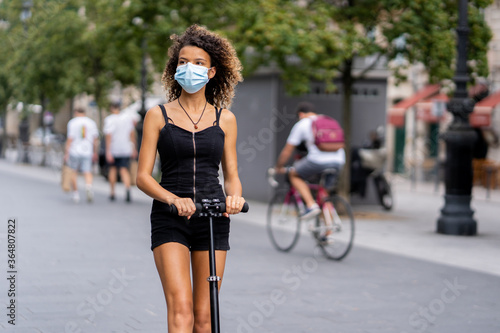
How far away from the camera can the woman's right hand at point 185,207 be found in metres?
3.98

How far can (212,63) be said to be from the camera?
4.43m

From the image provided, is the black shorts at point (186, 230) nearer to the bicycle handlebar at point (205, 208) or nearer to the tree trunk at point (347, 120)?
the bicycle handlebar at point (205, 208)

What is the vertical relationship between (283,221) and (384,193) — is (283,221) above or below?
above

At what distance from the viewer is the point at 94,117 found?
49.6 meters

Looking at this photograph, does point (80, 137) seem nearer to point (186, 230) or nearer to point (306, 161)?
point (306, 161)

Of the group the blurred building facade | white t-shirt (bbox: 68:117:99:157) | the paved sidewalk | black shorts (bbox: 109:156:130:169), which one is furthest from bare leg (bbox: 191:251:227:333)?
the blurred building facade

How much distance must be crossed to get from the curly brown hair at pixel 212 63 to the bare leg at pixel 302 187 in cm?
539

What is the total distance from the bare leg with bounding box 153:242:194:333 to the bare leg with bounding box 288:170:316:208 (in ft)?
19.3

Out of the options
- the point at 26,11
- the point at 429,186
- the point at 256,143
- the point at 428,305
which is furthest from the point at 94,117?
the point at 428,305

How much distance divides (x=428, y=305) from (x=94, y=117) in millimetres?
43639

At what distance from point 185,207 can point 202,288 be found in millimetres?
497

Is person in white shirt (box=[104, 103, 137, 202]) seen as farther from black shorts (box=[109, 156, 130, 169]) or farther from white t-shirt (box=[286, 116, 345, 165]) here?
white t-shirt (box=[286, 116, 345, 165])

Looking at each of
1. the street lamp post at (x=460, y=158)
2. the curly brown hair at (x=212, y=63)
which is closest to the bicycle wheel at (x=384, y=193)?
the street lamp post at (x=460, y=158)

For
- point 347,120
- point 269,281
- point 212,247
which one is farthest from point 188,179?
point 347,120
